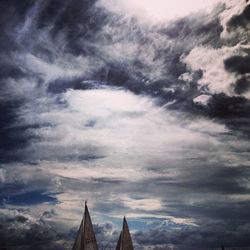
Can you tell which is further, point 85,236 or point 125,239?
point 125,239

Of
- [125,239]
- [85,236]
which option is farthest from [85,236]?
[125,239]

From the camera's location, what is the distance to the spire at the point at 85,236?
97.2m

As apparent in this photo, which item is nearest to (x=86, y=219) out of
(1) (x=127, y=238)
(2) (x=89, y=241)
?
(2) (x=89, y=241)

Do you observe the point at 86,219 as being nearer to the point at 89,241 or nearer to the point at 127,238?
the point at 89,241

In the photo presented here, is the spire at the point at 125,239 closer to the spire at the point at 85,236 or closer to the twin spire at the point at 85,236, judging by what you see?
the twin spire at the point at 85,236

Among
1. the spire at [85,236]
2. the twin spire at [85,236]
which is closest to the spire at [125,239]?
the twin spire at [85,236]

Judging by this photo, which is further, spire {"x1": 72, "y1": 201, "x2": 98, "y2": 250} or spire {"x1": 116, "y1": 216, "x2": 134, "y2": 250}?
spire {"x1": 116, "y1": 216, "x2": 134, "y2": 250}

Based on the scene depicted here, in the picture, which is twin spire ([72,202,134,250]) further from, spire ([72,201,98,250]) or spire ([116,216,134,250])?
spire ([116,216,134,250])

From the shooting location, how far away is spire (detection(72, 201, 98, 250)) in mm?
97231

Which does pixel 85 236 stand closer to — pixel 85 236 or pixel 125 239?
pixel 85 236

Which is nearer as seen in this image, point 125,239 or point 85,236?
point 85,236

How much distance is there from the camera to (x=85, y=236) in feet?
319

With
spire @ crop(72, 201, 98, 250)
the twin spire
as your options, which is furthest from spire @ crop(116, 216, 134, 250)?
spire @ crop(72, 201, 98, 250)

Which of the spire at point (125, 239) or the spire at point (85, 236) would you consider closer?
the spire at point (85, 236)
